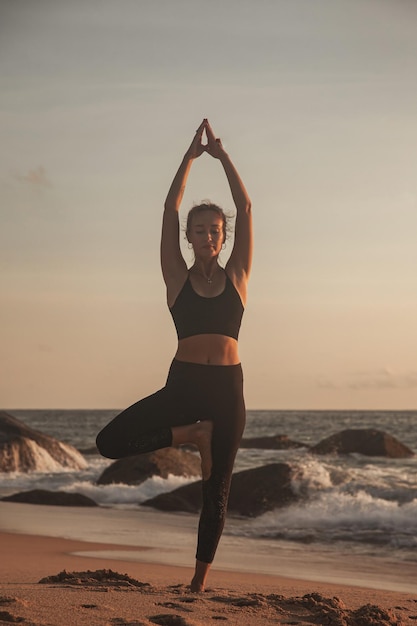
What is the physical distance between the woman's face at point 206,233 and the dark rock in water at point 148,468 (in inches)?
434

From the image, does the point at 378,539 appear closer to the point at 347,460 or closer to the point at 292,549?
the point at 292,549

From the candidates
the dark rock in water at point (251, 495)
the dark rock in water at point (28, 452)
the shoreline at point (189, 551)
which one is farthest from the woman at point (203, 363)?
the dark rock in water at point (28, 452)

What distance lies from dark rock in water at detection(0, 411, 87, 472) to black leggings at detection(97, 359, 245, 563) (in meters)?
13.2

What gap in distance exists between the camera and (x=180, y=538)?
383 inches

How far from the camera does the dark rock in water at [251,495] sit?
40.5 feet

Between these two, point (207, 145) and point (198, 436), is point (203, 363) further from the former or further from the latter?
point (207, 145)

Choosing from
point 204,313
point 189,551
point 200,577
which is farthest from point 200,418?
point 189,551

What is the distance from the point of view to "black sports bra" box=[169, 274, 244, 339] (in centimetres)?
513

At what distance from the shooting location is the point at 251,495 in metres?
12.6

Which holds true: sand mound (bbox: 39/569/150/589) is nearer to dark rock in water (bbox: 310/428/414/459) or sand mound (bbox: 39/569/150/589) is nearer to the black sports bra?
the black sports bra

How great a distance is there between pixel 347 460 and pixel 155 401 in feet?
73.9

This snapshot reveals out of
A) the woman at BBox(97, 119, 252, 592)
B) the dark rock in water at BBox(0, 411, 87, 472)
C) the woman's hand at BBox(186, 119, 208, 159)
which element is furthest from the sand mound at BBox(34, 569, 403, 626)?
the dark rock in water at BBox(0, 411, 87, 472)

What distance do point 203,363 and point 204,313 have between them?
0.26 m

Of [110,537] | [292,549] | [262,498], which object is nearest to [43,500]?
[262,498]
